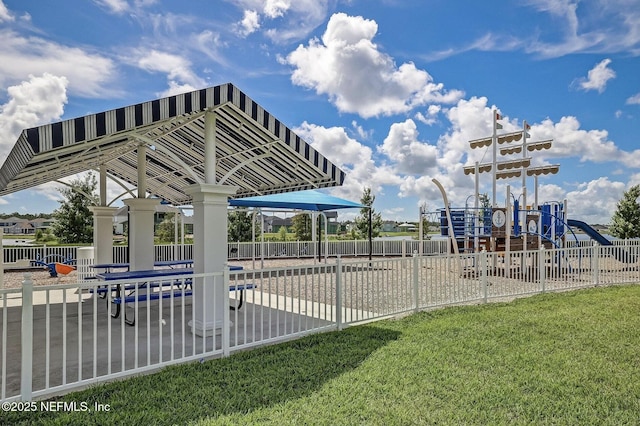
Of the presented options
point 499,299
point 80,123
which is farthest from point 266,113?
point 499,299

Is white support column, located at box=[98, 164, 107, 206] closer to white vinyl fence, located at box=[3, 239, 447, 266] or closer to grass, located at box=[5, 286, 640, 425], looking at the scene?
white vinyl fence, located at box=[3, 239, 447, 266]

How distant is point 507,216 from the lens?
12109 mm

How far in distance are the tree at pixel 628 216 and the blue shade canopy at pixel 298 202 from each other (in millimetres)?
17617

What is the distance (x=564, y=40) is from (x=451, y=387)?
12601 mm

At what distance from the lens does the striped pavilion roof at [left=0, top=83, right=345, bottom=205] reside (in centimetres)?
414

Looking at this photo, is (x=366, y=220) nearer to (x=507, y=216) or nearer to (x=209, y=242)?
(x=507, y=216)

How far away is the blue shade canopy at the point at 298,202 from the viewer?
499 inches

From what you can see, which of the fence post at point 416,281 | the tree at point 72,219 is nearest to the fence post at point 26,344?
the fence post at point 416,281

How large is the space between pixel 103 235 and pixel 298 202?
6.07m

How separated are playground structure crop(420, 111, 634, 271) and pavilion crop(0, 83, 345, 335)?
7360 mm

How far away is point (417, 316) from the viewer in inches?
251

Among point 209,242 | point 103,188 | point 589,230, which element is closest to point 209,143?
point 209,242

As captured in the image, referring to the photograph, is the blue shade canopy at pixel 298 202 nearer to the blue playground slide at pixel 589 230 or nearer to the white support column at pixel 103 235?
the white support column at pixel 103 235

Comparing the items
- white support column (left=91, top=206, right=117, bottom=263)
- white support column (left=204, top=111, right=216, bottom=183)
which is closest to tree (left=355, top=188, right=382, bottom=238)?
white support column (left=91, top=206, right=117, bottom=263)
